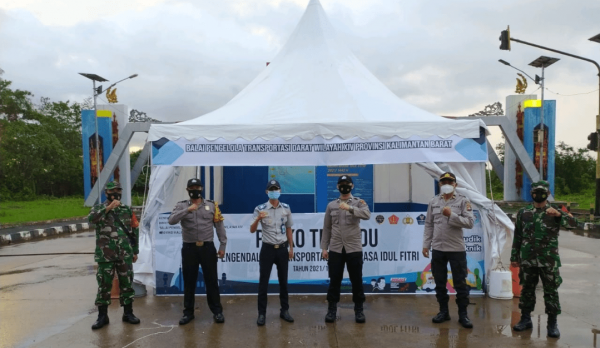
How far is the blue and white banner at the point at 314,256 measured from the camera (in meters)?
6.61

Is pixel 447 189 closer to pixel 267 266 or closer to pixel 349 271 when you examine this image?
pixel 349 271

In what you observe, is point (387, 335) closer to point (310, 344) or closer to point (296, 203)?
point (310, 344)

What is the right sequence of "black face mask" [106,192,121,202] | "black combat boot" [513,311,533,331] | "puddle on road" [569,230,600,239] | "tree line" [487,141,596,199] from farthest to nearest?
"tree line" [487,141,596,199] → "puddle on road" [569,230,600,239] → "black face mask" [106,192,121,202] → "black combat boot" [513,311,533,331]

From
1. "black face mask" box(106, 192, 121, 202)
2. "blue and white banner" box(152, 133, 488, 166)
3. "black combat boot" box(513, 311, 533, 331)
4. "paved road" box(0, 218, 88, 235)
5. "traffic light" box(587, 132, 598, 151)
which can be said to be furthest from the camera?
"paved road" box(0, 218, 88, 235)

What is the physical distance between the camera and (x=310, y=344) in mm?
4738

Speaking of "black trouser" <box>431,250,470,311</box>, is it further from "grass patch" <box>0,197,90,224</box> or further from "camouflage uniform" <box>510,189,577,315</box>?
"grass patch" <box>0,197,90,224</box>

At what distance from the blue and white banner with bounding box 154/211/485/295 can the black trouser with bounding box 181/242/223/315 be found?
1131mm

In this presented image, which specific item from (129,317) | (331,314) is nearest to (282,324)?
(331,314)

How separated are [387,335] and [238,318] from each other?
1.81m

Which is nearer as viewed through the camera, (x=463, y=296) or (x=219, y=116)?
(x=463, y=296)

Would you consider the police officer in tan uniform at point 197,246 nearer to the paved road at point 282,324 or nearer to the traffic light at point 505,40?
the paved road at point 282,324

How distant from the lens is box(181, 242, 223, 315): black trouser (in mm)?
5453

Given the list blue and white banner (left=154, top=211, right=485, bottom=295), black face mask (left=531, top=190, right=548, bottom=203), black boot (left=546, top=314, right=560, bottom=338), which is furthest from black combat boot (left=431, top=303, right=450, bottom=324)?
black face mask (left=531, top=190, right=548, bottom=203)

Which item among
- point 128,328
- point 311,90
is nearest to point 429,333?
point 128,328
